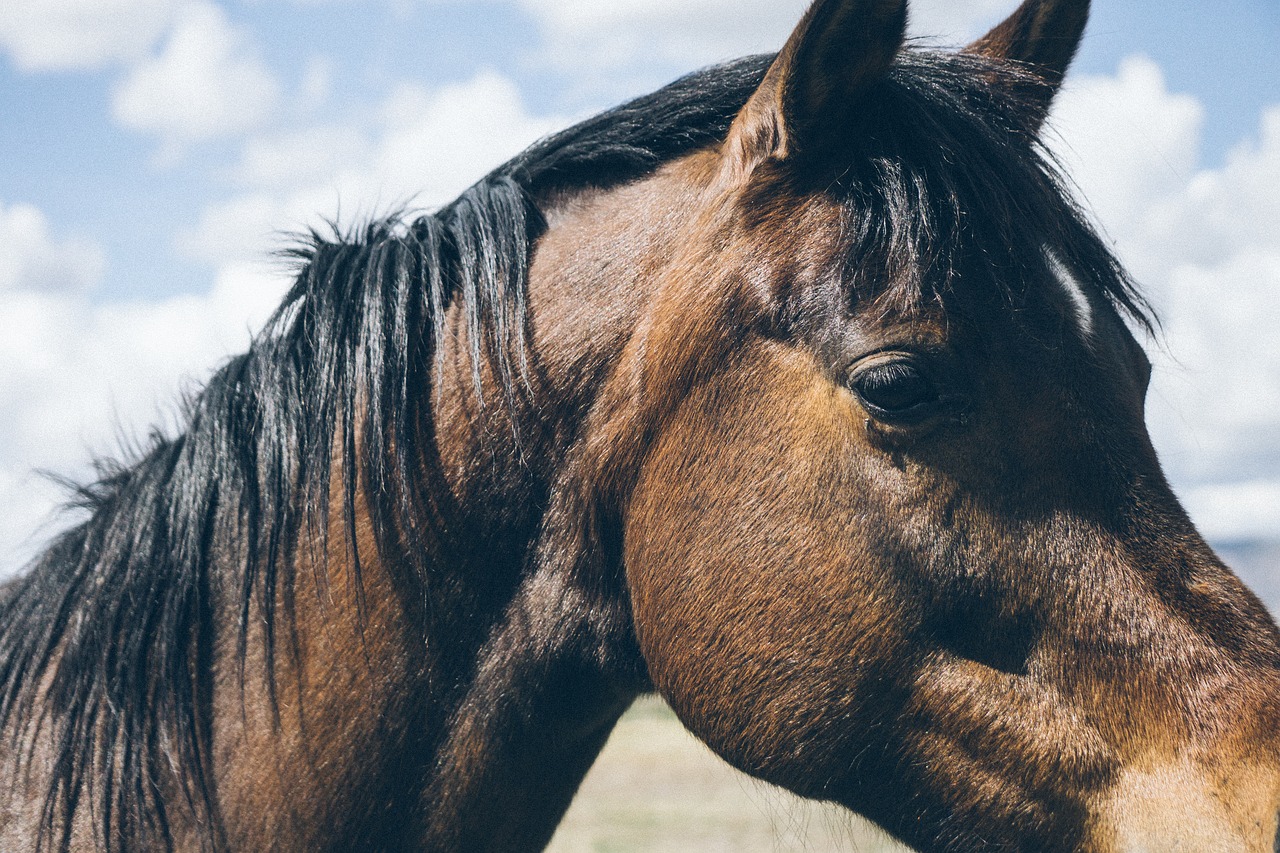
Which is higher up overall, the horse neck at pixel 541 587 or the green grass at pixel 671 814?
the horse neck at pixel 541 587

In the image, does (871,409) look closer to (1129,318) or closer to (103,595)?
(1129,318)

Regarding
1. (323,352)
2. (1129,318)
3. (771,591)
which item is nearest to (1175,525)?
(1129,318)

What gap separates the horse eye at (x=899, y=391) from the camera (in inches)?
84.0

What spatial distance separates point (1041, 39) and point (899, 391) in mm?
1291

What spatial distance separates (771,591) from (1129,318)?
3.65 feet

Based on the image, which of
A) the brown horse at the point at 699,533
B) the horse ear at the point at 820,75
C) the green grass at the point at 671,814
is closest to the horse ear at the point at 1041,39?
the brown horse at the point at 699,533

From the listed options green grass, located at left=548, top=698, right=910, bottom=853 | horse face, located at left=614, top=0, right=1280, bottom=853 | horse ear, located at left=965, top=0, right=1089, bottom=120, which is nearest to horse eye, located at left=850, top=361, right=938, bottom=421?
horse face, located at left=614, top=0, right=1280, bottom=853

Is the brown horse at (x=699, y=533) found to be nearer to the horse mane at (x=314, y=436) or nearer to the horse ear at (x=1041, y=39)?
the horse mane at (x=314, y=436)

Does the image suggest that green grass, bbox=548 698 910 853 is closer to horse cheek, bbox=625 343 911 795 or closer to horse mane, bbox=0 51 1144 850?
horse cheek, bbox=625 343 911 795

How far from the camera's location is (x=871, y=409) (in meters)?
2.16

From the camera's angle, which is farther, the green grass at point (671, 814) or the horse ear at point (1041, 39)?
the green grass at point (671, 814)

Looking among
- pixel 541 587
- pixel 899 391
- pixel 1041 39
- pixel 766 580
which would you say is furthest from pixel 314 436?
pixel 1041 39

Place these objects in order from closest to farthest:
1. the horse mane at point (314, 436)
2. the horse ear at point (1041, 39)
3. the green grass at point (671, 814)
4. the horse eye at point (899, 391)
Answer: the horse eye at point (899, 391)
the horse mane at point (314, 436)
the horse ear at point (1041, 39)
the green grass at point (671, 814)

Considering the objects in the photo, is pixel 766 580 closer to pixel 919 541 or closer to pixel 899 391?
pixel 919 541
